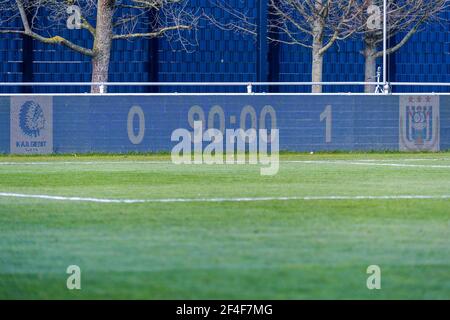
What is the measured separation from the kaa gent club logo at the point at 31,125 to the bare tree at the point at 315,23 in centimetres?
696

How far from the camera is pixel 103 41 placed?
29109mm

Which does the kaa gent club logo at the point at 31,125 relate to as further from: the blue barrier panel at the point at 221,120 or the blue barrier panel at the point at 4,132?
the blue barrier panel at the point at 4,132

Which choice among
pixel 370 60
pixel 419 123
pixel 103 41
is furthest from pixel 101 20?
pixel 419 123

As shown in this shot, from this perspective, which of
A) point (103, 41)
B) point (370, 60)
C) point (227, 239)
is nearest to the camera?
point (227, 239)

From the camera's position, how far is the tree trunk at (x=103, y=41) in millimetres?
28812

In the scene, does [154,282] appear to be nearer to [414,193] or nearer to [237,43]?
[414,193]

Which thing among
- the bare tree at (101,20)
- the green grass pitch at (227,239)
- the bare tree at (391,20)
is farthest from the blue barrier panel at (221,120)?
the green grass pitch at (227,239)

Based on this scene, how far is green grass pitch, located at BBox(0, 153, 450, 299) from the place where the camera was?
24.7 feet

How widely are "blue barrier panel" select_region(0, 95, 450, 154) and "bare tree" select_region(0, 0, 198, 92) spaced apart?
2920 mm

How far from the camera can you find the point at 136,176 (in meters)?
17.5

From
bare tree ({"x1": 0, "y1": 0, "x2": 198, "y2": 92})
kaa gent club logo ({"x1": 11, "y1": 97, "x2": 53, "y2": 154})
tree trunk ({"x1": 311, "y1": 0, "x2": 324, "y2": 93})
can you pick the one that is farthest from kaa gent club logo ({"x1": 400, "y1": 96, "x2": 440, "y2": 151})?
kaa gent club logo ({"x1": 11, "y1": 97, "x2": 53, "y2": 154})

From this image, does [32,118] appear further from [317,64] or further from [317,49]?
[317,49]

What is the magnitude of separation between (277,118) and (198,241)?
16.8 m

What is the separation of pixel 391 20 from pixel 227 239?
21828 mm
